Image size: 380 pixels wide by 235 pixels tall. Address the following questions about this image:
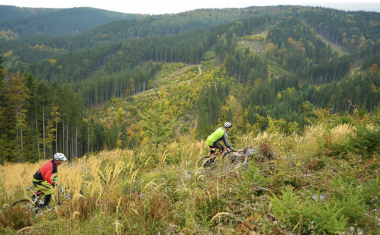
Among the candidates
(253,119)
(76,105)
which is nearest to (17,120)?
(76,105)

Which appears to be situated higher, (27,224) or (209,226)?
(209,226)

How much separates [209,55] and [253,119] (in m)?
88.6

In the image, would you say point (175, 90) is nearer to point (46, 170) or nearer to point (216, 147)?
point (216, 147)

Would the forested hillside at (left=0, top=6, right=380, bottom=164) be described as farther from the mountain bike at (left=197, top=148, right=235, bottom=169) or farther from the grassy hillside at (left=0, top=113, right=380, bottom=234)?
the grassy hillside at (left=0, top=113, right=380, bottom=234)

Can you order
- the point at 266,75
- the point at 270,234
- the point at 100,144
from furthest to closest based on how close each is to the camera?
the point at 266,75 < the point at 100,144 < the point at 270,234

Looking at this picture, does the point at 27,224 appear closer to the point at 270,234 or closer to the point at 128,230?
the point at 128,230

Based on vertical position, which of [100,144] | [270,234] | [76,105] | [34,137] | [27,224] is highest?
[270,234]

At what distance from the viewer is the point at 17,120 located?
3203cm

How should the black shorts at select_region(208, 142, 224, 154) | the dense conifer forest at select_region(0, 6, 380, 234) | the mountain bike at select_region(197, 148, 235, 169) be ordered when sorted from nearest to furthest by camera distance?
the dense conifer forest at select_region(0, 6, 380, 234) < the mountain bike at select_region(197, 148, 235, 169) < the black shorts at select_region(208, 142, 224, 154)

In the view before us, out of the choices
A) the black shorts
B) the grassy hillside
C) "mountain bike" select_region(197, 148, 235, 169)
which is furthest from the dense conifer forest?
the black shorts

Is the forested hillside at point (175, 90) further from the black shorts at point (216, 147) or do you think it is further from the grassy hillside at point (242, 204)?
the grassy hillside at point (242, 204)

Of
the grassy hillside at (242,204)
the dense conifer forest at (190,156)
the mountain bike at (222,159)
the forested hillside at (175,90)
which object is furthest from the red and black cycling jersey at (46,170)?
the forested hillside at (175,90)

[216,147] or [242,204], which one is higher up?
[242,204]

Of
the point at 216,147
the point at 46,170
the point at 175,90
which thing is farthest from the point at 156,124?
the point at 175,90
